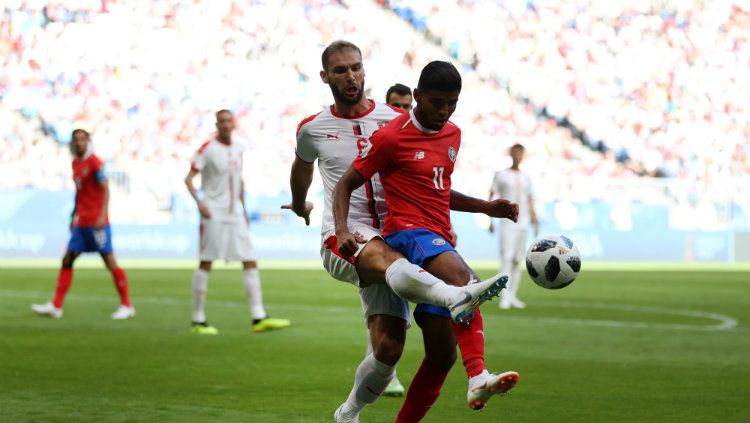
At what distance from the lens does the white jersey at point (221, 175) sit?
42.7 ft

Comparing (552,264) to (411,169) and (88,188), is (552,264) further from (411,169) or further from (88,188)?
(88,188)

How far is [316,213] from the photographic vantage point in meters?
27.8

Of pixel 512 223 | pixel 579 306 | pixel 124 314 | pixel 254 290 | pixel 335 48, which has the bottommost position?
pixel 579 306

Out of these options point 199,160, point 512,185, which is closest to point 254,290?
point 199,160

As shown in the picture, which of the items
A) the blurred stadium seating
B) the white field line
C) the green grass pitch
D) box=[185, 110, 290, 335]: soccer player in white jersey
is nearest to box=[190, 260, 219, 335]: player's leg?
box=[185, 110, 290, 335]: soccer player in white jersey

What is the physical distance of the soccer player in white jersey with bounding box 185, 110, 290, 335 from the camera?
42.3 ft

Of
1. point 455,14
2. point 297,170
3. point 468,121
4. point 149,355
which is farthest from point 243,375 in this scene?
point 455,14

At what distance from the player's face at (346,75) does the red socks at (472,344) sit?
4.92ft

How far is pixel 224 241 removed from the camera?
42.8ft

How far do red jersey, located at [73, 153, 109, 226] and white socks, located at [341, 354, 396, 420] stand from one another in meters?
8.90

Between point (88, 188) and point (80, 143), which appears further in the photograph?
point (88, 188)

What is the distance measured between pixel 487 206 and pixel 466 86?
93.1ft

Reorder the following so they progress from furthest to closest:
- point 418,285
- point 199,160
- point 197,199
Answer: point 199,160 < point 197,199 < point 418,285

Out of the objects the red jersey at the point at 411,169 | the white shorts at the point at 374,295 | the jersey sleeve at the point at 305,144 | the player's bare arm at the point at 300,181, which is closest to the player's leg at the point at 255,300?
the player's bare arm at the point at 300,181
